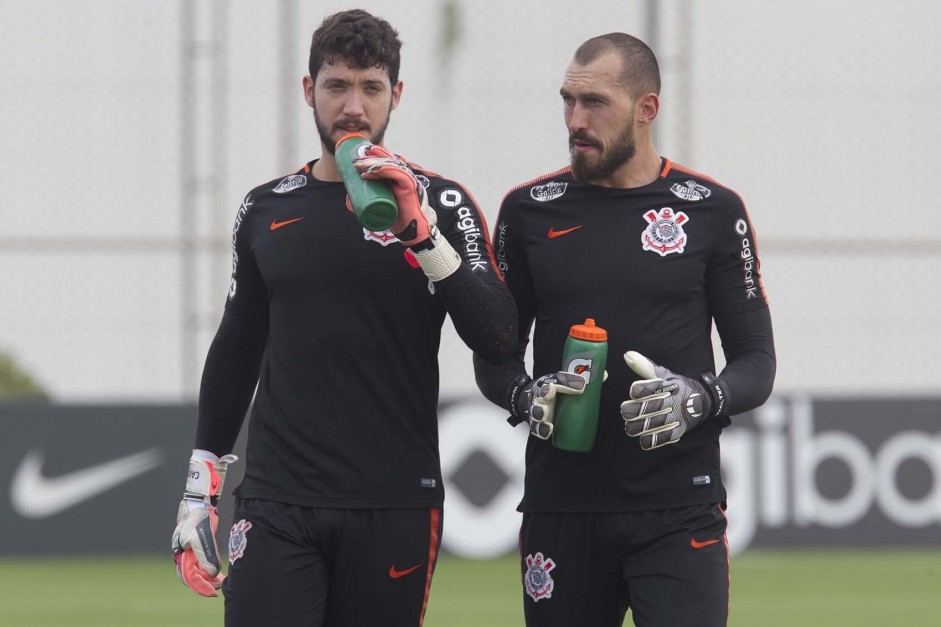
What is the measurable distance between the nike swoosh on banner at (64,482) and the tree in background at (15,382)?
65.5 inches

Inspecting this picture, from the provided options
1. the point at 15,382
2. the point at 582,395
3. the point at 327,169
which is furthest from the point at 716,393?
the point at 15,382

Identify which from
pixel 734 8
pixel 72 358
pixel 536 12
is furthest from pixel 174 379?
pixel 734 8

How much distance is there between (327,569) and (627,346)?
996mm

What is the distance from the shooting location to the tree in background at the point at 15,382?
11227mm

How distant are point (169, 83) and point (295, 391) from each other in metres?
7.47

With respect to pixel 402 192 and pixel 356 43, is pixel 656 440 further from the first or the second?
pixel 356 43

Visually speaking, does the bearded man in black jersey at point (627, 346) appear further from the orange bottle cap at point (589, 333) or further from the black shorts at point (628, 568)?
the orange bottle cap at point (589, 333)

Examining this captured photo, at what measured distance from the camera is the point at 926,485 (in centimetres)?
985

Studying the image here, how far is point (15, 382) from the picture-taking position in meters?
11.3

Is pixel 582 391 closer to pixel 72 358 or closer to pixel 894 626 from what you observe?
pixel 894 626

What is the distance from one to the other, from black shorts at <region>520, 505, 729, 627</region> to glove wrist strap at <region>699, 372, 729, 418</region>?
0.29m

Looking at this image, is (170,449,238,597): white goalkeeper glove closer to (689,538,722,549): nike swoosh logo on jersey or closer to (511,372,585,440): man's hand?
(511,372,585,440): man's hand

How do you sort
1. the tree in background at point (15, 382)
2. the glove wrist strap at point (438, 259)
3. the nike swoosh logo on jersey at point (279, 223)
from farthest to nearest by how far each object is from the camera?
the tree in background at point (15, 382) < the nike swoosh logo on jersey at point (279, 223) < the glove wrist strap at point (438, 259)

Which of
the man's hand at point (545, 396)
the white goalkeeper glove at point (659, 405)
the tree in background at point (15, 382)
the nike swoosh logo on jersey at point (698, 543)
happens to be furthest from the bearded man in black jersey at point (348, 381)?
the tree in background at point (15, 382)
